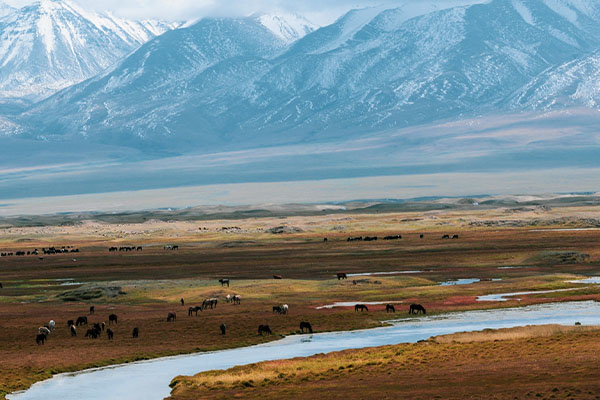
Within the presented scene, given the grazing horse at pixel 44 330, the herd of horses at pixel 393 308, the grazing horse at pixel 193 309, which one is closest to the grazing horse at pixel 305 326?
the herd of horses at pixel 393 308

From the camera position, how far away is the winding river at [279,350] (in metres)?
45.5

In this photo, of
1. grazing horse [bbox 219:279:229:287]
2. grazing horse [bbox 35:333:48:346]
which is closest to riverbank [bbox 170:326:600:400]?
grazing horse [bbox 35:333:48:346]

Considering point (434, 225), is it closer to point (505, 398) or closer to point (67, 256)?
point (67, 256)

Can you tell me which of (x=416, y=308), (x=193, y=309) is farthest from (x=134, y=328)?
(x=416, y=308)

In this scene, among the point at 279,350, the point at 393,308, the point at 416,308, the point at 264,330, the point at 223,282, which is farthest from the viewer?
the point at 223,282

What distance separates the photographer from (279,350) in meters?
54.8

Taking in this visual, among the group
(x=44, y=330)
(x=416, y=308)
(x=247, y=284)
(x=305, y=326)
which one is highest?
(x=44, y=330)

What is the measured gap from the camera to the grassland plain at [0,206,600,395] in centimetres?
5778

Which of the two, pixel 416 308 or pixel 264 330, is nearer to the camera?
pixel 264 330

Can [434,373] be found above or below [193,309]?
below

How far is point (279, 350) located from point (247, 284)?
33.3m

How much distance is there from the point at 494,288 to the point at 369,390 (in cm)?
4113

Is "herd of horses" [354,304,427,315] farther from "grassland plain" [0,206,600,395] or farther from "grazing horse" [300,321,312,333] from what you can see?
"grazing horse" [300,321,312,333]

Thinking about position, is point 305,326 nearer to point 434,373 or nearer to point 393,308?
point 393,308
